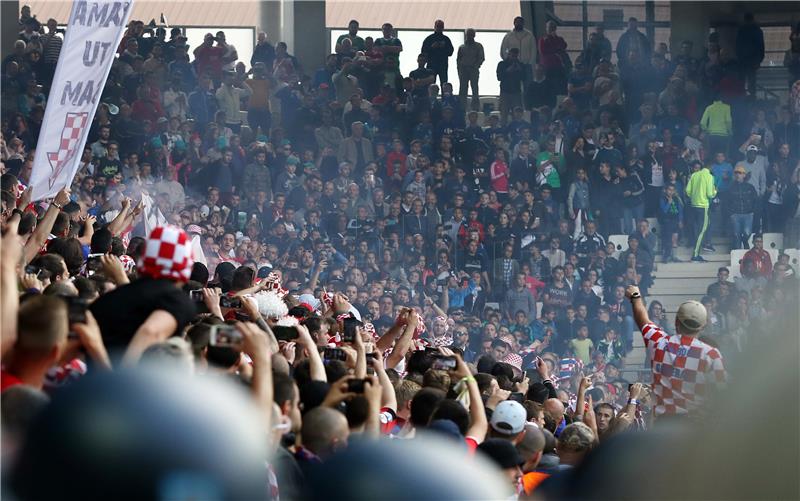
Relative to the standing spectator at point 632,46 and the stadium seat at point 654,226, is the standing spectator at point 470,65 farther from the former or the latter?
the stadium seat at point 654,226

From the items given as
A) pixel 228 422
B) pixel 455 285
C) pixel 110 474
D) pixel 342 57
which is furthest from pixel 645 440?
pixel 342 57

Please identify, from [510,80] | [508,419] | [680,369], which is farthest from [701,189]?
[508,419]

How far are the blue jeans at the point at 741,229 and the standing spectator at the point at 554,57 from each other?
3.17 m

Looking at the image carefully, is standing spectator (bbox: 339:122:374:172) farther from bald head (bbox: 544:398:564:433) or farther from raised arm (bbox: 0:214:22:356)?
raised arm (bbox: 0:214:22:356)

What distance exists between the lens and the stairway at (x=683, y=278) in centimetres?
1827

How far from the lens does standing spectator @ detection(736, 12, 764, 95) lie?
810 inches

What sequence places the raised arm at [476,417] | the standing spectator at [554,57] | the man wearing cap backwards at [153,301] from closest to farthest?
the man wearing cap backwards at [153,301], the raised arm at [476,417], the standing spectator at [554,57]

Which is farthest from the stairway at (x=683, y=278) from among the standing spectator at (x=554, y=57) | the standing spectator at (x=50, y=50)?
the standing spectator at (x=50, y=50)

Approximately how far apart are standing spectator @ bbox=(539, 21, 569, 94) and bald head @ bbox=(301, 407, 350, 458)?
52.0 ft

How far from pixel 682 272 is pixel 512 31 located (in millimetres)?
4472

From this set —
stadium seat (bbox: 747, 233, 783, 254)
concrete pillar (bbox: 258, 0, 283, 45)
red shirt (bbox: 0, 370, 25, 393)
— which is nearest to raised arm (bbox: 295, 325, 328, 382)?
red shirt (bbox: 0, 370, 25, 393)

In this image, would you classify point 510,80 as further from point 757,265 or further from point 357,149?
point 757,265

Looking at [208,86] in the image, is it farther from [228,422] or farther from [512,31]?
[228,422]

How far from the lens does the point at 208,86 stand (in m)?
18.9
